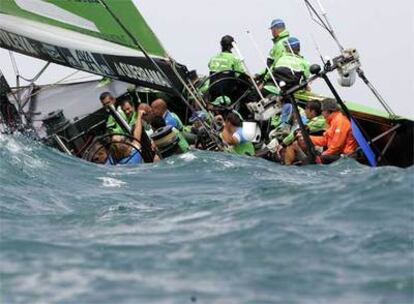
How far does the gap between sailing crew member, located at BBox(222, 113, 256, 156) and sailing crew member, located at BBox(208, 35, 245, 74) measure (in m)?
1.36

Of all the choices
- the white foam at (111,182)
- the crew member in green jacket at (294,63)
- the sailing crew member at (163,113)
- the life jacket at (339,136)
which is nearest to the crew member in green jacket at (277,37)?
the crew member in green jacket at (294,63)

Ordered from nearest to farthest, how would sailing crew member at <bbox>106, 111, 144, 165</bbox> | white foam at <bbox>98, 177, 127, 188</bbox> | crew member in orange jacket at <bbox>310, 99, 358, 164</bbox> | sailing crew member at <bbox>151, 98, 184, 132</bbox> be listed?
white foam at <bbox>98, 177, 127, 188</bbox> < crew member in orange jacket at <bbox>310, 99, 358, 164</bbox> < sailing crew member at <bbox>106, 111, 144, 165</bbox> < sailing crew member at <bbox>151, 98, 184, 132</bbox>

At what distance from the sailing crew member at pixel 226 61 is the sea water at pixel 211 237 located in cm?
225

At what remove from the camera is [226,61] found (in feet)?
40.2

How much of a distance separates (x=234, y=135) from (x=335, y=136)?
913 millimetres

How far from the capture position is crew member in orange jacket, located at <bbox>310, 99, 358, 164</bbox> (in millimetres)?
10644

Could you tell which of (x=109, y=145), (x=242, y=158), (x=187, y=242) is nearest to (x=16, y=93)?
(x=109, y=145)

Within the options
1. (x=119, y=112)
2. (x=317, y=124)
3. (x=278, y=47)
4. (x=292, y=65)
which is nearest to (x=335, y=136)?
(x=317, y=124)

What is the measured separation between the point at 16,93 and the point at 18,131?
1.50 m

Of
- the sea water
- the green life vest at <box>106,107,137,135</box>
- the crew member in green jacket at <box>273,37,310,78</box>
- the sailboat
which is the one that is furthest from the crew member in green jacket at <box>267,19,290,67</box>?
the sea water

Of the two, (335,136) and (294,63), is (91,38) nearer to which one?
(294,63)

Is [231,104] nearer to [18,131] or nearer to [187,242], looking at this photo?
[18,131]

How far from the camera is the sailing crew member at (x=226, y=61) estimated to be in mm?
12211

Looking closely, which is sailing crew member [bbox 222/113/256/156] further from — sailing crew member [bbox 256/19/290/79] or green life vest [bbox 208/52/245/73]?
sailing crew member [bbox 256/19/290/79]
